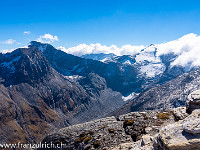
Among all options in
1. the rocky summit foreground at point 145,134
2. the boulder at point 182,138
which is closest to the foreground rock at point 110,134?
the rocky summit foreground at point 145,134

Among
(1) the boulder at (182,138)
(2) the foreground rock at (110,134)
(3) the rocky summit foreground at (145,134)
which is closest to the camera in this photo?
(1) the boulder at (182,138)

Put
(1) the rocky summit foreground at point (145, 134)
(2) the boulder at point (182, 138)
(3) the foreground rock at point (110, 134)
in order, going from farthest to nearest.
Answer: (3) the foreground rock at point (110, 134) → (1) the rocky summit foreground at point (145, 134) → (2) the boulder at point (182, 138)

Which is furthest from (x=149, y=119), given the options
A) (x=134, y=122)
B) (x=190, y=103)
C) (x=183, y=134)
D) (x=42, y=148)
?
(x=42, y=148)

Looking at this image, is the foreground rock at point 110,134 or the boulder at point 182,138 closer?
the boulder at point 182,138

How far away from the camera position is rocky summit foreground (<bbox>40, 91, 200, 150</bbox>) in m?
17.4

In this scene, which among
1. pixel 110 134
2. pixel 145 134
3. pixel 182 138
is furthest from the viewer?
pixel 110 134

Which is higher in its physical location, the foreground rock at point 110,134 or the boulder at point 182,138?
the boulder at point 182,138

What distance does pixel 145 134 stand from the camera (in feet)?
105

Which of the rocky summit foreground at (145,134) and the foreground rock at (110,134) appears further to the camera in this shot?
the foreground rock at (110,134)

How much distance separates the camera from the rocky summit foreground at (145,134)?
17384mm

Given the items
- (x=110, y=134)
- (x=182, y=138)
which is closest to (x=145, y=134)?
A: (x=110, y=134)

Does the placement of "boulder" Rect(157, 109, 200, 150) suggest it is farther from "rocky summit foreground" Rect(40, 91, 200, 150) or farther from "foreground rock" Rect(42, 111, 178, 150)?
"foreground rock" Rect(42, 111, 178, 150)

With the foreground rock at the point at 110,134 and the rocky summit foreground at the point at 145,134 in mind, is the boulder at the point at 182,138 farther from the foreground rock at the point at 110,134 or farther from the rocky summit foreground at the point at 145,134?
the foreground rock at the point at 110,134

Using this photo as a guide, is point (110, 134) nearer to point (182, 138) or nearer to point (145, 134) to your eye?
point (145, 134)
